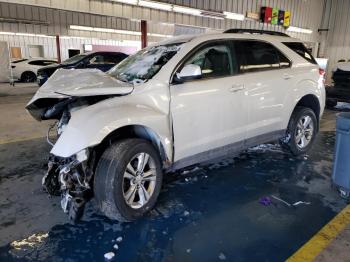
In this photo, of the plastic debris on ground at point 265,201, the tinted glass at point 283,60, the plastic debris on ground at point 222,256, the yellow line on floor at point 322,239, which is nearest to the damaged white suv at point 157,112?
the tinted glass at point 283,60

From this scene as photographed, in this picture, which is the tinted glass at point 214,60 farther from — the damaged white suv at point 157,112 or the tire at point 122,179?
the tire at point 122,179

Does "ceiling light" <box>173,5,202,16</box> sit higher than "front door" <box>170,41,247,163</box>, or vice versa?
"ceiling light" <box>173,5,202,16</box>

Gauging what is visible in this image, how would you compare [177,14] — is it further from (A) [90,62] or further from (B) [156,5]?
(A) [90,62]

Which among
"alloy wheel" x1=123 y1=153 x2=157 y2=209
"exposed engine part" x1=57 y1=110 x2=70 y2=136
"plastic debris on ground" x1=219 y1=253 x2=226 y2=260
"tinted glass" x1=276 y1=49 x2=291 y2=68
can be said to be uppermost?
"tinted glass" x1=276 y1=49 x2=291 y2=68

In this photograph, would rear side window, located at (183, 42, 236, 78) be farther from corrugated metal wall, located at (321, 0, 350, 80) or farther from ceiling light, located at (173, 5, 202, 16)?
corrugated metal wall, located at (321, 0, 350, 80)

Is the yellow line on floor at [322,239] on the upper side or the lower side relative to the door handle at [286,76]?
lower

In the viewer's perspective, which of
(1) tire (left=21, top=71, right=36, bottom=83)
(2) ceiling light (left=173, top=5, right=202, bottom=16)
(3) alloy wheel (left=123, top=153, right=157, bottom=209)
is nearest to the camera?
(3) alloy wheel (left=123, top=153, right=157, bottom=209)

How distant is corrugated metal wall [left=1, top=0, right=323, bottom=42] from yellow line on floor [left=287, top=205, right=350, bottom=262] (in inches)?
382

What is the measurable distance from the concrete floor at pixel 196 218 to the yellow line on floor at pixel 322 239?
53 millimetres

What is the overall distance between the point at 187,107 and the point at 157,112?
1.14ft

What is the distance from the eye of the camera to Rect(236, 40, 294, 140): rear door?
354 centimetres

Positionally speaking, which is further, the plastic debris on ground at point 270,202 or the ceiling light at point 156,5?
the ceiling light at point 156,5

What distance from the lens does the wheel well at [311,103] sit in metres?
4.41

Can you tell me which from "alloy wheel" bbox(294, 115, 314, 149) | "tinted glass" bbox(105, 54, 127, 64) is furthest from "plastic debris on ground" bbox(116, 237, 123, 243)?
"tinted glass" bbox(105, 54, 127, 64)
